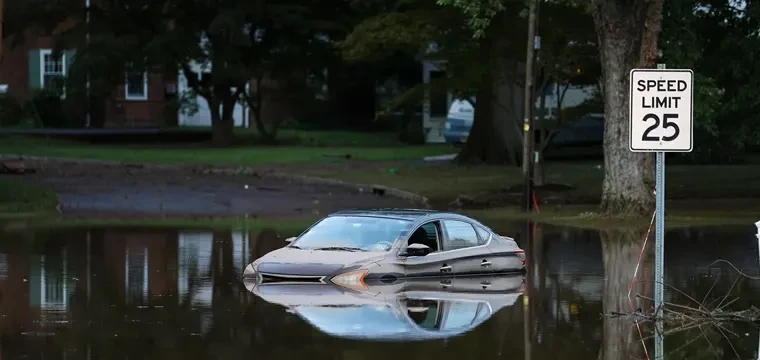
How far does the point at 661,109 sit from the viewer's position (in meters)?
14.2

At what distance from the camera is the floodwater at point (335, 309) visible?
43.1 ft

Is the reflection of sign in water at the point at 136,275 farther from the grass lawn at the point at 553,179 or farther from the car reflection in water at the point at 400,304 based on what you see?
the grass lawn at the point at 553,179

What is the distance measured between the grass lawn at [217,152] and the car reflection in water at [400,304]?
3052 centimetres

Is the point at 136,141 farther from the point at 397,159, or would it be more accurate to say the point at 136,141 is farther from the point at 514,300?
the point at 514,300

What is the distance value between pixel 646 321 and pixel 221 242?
39.2 ft

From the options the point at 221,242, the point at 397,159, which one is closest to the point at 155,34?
the point at 397,159

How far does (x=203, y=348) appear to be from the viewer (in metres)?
13.1

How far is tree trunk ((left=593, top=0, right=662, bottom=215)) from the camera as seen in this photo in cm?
2917

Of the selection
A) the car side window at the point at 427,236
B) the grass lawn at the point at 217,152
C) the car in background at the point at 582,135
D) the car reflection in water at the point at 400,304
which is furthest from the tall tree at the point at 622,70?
the car in background at the point at 582,135

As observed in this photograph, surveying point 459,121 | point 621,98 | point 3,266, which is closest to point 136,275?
point 3,266

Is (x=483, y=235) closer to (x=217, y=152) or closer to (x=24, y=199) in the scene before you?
(x=24, y=199)

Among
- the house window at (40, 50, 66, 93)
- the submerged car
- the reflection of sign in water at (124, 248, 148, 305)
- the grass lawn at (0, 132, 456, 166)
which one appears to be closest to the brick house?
the house window at (40, 50, 66, 93)

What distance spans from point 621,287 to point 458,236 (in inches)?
94.7

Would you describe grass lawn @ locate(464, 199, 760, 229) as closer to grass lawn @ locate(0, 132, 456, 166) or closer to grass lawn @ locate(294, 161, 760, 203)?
grass lawn @ locate(294, 161, 760, 203)
